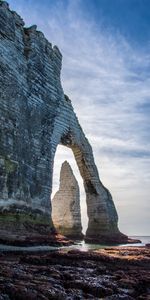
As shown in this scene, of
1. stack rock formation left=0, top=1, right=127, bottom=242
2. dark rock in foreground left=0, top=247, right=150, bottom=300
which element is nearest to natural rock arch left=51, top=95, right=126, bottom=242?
stack rock formation left=0, top=1, right=127, bottom=242

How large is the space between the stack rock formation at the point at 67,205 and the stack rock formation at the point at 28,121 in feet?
19.5

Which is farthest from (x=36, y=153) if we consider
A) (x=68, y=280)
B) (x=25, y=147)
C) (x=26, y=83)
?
(x=68, y=280)

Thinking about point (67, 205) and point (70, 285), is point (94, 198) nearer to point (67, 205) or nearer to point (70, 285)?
point (67, 205)

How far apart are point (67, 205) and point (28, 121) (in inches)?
690

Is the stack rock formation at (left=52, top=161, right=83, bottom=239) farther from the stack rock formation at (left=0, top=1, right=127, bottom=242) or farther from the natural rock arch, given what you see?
the stack rock formation at (left=0, top=1, right=127, bottom=242)

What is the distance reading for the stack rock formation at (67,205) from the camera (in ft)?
141

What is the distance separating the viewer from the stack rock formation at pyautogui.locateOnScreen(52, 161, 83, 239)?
4309 centimetres

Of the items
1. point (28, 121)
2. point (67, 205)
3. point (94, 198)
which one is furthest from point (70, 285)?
point (67, 205)

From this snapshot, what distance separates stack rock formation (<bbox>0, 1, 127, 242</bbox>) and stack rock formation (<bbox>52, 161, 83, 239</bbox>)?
5932mm

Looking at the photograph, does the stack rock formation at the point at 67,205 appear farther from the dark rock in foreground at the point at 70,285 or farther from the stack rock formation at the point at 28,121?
the dark rock in foreground at the point at 70,285

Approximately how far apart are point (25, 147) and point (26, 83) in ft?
16.7

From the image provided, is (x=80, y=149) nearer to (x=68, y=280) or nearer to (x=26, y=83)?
(x=26, y=83)

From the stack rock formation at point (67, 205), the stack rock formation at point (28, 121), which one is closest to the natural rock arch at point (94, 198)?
the stack rock formation at point (67, 205)

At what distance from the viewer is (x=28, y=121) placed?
94.1 ft
